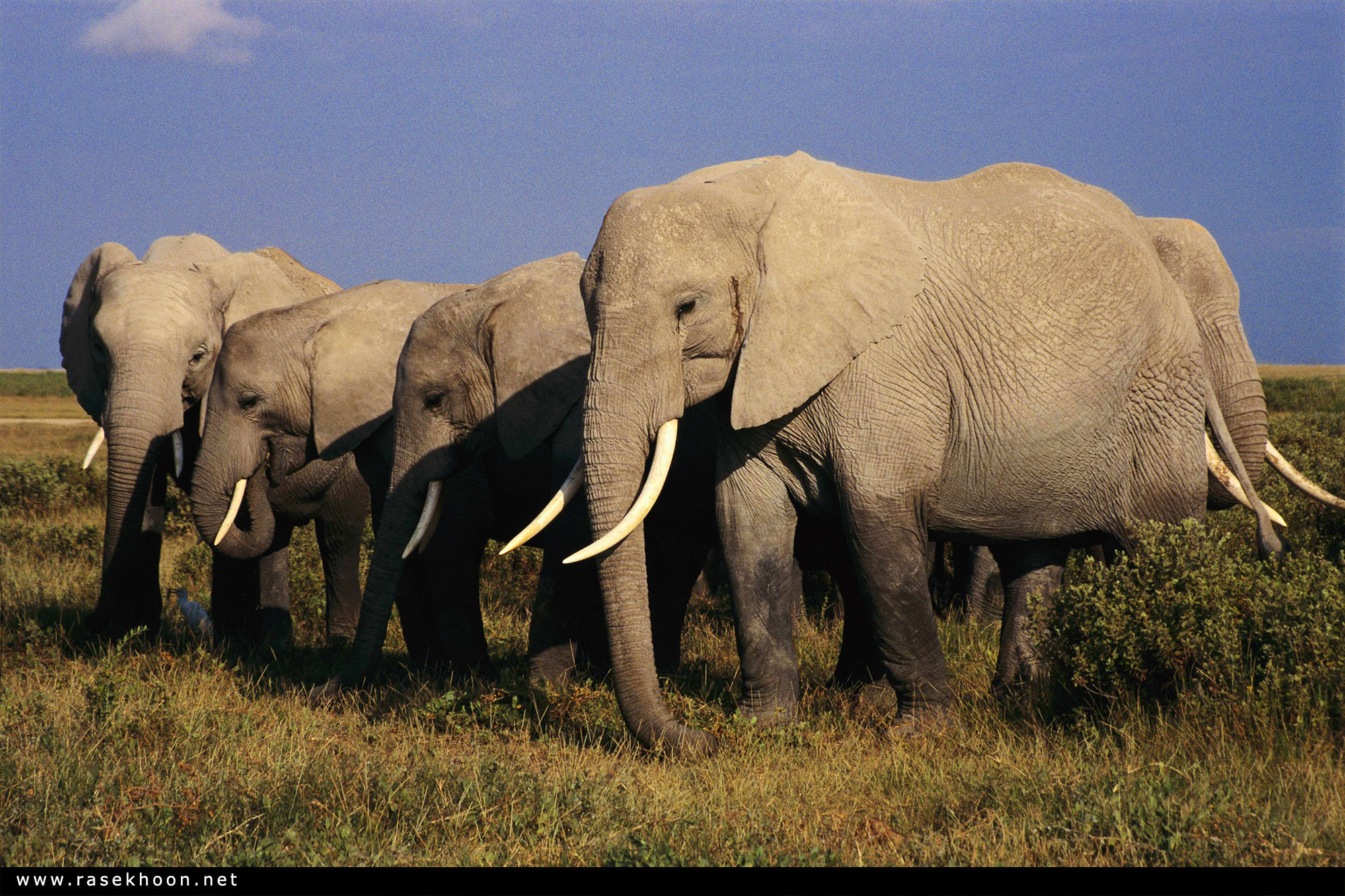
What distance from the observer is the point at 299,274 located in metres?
10.3

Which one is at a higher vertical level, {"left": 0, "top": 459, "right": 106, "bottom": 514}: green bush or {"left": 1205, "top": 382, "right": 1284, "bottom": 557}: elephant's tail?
{"left": 1205, "top": 382, "right": 1284, "bottom": 557}: elephant's tail

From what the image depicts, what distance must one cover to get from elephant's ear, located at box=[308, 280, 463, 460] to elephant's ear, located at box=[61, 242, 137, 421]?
2395mm

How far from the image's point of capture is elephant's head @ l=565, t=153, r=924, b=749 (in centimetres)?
529

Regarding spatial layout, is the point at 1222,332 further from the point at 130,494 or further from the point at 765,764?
the point at 130,494

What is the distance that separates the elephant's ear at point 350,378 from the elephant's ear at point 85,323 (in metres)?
2.39

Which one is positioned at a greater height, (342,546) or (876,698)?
(342,546)

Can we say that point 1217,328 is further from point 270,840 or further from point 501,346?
point 270,840

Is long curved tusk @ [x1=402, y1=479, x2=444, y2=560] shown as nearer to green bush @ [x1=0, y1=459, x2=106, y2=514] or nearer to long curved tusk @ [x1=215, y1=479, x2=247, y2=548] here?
long curved tusk @ [x1=215, y1=479, x2=247, y2=548]

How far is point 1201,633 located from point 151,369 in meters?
6.36

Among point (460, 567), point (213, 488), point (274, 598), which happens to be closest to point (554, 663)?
point (460, 567)

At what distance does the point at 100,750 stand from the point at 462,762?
1706mm

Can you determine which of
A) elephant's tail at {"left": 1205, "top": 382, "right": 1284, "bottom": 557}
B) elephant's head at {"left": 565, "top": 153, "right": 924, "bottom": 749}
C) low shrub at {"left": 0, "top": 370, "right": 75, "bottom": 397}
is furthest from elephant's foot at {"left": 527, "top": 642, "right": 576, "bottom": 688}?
low shrub at {"left": 0, "top": 370, "right": 75, "bottom": 397}

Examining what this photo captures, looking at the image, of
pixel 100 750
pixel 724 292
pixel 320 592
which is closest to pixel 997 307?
pixel 724 292

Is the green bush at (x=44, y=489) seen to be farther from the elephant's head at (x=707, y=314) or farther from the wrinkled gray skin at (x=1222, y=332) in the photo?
the wrinkled gray skin at (x=1222, y=332)
